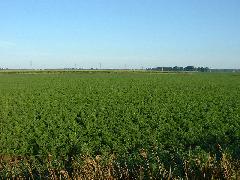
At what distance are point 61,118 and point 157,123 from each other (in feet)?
17.2

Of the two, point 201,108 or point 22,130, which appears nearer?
point 22,130

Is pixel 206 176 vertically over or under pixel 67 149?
over

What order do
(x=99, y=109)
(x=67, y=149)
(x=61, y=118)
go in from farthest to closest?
(x=99, y=109)
(x=61, y=118)
(x=67, y=149)

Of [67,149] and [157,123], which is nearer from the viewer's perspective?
[67,149]

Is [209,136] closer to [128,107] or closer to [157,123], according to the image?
[157,123]

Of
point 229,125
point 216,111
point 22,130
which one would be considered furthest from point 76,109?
point 229,125

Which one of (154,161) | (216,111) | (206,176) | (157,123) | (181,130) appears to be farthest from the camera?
(216,111)

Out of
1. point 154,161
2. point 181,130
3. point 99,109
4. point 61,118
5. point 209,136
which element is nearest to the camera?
point 154,161

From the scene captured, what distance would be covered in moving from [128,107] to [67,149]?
443 inches

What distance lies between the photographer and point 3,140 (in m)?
15.4

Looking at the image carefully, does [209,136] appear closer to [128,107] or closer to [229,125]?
[229,125]

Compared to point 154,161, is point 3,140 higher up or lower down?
lower down

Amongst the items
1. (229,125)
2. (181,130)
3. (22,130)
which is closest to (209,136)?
(181,130)

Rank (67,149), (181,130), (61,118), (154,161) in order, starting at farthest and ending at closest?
1. (61,118)
2. (181,130)
3. (67,149)
4. (154,161)
